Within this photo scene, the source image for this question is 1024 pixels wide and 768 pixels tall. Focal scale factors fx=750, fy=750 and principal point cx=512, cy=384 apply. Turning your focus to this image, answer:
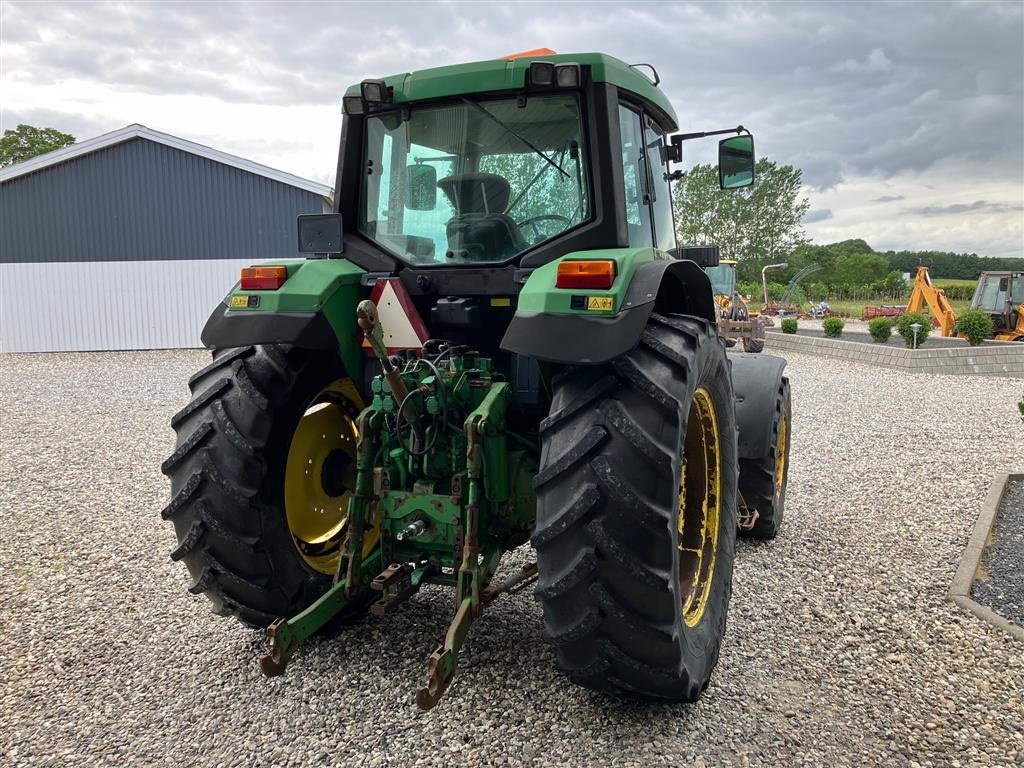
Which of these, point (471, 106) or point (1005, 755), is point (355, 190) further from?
point (1005, 755)

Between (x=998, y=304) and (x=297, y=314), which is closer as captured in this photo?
(x=297, y=314)

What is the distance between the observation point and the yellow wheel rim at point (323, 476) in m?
3.12

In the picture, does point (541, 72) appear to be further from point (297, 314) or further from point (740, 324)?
point (740, 324)

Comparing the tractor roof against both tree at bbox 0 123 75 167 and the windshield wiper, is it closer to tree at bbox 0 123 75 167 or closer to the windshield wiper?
the windshield wiper

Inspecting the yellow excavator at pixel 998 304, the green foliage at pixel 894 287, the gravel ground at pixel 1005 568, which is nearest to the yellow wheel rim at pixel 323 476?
the gravel ground at pixel 1005 568

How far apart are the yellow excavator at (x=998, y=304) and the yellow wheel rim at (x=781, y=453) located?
1669 centimetres

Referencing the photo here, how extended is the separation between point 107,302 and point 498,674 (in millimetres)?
18090

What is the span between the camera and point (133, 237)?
17.8 metres

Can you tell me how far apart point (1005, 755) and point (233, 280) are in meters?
18.0

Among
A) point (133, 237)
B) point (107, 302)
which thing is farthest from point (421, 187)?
point (107, 302)

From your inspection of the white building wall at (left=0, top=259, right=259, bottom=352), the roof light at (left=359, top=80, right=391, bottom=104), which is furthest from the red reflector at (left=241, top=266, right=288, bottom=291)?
the white building wall at (left=0, top=259, right=259, bottom=352)

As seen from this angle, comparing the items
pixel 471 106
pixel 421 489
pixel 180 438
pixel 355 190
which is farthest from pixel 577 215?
pixel 180 438

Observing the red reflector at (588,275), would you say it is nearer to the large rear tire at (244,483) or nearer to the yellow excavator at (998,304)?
the large rear tire at (244,483)

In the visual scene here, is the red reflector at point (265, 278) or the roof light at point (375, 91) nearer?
the red reflector at point (265, 278)
